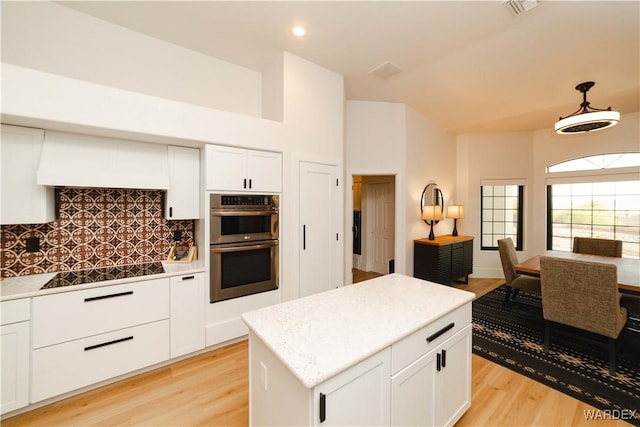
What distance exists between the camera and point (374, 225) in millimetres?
5543

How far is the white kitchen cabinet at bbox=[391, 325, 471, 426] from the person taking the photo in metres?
1.23

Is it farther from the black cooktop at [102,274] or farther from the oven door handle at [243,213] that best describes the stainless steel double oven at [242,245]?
the black cooktop at [102,274]

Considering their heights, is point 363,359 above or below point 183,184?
below

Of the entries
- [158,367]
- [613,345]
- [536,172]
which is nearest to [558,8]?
[613,345]

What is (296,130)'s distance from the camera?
115 inches

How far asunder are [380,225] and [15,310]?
4990 mm

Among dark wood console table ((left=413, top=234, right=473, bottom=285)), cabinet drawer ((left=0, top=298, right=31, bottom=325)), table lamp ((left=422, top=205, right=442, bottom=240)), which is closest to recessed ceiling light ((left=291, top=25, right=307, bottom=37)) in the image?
cabinet drawer ((left=0, top=298, right=31, bottom=325))

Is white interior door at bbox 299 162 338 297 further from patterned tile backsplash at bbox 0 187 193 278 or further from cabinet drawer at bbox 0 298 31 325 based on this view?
cabinet drawer at bbox 0 298 31 325

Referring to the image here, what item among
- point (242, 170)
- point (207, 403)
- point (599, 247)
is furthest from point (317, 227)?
point (599, 247)

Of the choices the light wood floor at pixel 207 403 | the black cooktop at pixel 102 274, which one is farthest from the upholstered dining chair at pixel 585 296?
the black cooktop at pixel 102 274

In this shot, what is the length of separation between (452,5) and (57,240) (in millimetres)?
3942

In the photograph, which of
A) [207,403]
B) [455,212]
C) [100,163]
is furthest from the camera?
[455,212]

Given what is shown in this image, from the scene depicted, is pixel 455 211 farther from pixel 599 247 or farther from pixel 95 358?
pixel 95 358

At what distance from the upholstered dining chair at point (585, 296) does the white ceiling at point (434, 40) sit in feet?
7.16
